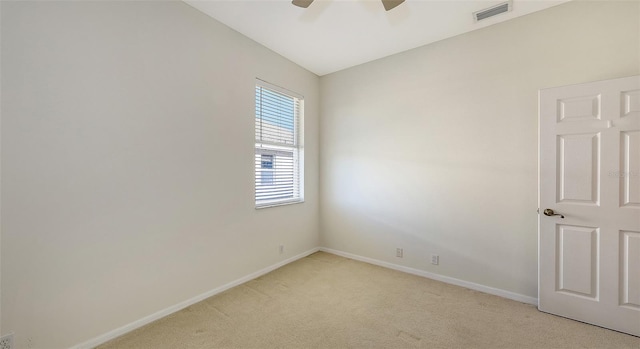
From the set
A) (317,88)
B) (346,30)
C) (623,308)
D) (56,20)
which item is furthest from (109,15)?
(623,308)

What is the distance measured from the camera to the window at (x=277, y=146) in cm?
310

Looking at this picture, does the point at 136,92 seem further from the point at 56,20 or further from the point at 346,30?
the point at 346,30

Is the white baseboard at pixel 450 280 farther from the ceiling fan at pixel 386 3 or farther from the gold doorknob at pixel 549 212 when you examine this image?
the ceiling fan at pixel 386 3

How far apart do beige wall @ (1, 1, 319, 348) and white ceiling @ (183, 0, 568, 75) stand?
0.29 metres

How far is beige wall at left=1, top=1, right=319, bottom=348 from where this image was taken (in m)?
1.52

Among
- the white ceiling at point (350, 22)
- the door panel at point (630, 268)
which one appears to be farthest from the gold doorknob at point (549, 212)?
the white ceiling at point (350, 22)

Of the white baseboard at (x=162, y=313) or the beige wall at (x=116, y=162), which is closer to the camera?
the beige wall at (x=116, y=162)

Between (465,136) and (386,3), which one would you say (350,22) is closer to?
(386,3)

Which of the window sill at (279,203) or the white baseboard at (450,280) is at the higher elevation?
the window sill at (279,203)

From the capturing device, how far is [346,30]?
2.70 meters

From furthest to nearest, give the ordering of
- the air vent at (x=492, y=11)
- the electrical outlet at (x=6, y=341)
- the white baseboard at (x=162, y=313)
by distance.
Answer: the air vent at (x=492, y=11) < the white baseboard at (x=162, y=313) < the electrical outlet at (x=6, y=341)

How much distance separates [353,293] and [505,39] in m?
3.12

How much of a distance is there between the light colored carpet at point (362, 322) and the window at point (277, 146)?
3.90 feet

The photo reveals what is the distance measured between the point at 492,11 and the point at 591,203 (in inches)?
77.8
